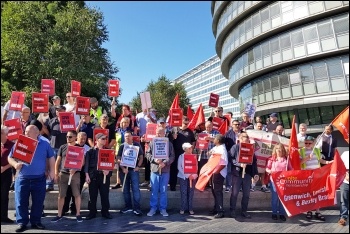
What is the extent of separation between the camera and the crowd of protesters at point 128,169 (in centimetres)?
625

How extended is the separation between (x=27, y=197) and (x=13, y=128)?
71.7 inches

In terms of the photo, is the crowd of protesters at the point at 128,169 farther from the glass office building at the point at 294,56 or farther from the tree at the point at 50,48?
the glass office building at the point at 294,56

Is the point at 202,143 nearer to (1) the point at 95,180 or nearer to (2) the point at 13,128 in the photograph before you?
(1) the point at 95,180

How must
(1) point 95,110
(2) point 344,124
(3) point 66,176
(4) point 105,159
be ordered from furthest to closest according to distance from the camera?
(1) point 95,110, (2) point 344,124, (4) point 105,159, (3) point 66,176

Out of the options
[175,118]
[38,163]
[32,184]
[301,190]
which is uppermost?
[175,118]

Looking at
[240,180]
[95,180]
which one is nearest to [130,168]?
[95,180]

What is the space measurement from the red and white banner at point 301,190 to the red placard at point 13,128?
594 centimetres

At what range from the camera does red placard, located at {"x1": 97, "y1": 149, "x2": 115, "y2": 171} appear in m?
6.96

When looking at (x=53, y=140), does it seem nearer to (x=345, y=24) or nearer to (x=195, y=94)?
(x=345, y=24)

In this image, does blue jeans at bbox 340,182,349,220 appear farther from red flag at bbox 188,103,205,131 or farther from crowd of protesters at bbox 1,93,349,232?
red flag at bbox 188,103,205,131

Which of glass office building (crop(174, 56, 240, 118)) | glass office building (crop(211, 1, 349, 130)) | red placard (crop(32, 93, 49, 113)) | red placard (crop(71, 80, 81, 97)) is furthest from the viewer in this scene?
glass office building (crop(174, 56, 240, 118))

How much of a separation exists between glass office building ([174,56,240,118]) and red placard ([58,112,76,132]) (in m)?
80.5

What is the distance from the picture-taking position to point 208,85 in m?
109

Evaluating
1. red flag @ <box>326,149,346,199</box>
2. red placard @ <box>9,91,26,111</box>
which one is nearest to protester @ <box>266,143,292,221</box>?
red flag @ <box>326,149,346,199</box>
